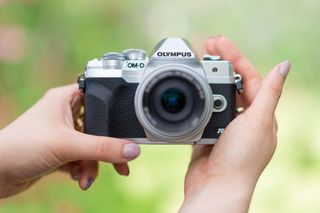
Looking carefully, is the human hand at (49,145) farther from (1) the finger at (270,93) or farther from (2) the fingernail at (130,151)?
(1) the finger at (270,93)

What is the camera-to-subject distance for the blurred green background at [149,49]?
1.59m

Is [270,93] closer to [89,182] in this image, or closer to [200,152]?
[200,152]

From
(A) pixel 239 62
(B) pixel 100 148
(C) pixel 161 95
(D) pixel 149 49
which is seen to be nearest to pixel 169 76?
(C) pixel 161 95

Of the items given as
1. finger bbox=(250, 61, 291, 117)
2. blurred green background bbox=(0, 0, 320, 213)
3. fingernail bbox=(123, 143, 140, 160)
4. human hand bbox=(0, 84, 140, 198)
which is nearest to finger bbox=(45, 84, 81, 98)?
human hand bbox=(0, 84, 140, 198)

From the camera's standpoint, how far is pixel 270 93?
90cm

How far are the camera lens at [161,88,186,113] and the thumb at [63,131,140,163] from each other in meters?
0.08

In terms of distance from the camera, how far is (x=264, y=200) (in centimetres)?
157

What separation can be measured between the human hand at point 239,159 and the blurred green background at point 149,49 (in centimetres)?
69

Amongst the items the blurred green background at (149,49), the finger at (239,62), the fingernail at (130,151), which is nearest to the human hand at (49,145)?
the fingernail at (130,151)

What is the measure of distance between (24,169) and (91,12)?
84cm

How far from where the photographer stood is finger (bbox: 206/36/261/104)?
1.03m

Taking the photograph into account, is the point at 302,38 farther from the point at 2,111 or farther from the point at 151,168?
the point at 2,111


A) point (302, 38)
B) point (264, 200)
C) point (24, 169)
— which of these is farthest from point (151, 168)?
point (24, 169)

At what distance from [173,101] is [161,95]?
21mm
